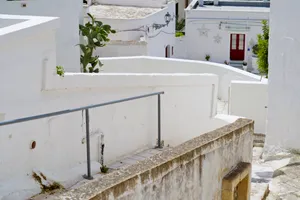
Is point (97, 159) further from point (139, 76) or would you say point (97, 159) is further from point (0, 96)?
point (0, 96)

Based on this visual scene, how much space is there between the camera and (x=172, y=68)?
1347 centimetres

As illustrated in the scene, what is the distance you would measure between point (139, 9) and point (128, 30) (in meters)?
4.43

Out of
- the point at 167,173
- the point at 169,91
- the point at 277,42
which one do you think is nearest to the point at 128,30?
the point at 277,42

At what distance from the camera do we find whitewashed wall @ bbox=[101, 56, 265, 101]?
12.9 metres

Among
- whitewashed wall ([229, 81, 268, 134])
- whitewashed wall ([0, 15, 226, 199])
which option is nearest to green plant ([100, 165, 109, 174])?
whitewashed wall ([0, 15, 226, 199])

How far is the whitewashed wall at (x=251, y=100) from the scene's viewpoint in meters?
11.8

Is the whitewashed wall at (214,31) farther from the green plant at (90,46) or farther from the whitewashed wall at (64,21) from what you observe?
the whitewashed wall at (64,21)

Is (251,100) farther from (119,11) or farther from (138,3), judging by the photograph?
(138,3)

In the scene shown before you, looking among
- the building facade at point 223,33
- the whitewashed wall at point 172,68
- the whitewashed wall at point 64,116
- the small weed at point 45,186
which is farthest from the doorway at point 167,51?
the small weed at point 45,186

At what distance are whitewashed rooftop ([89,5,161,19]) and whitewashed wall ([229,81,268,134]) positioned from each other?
32.7 ft

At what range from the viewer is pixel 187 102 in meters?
9.03

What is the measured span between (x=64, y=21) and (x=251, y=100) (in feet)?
14.4

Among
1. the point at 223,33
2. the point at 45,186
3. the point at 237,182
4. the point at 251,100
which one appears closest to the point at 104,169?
the point at 45,186

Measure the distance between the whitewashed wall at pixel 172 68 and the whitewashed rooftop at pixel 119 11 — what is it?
312 inches
